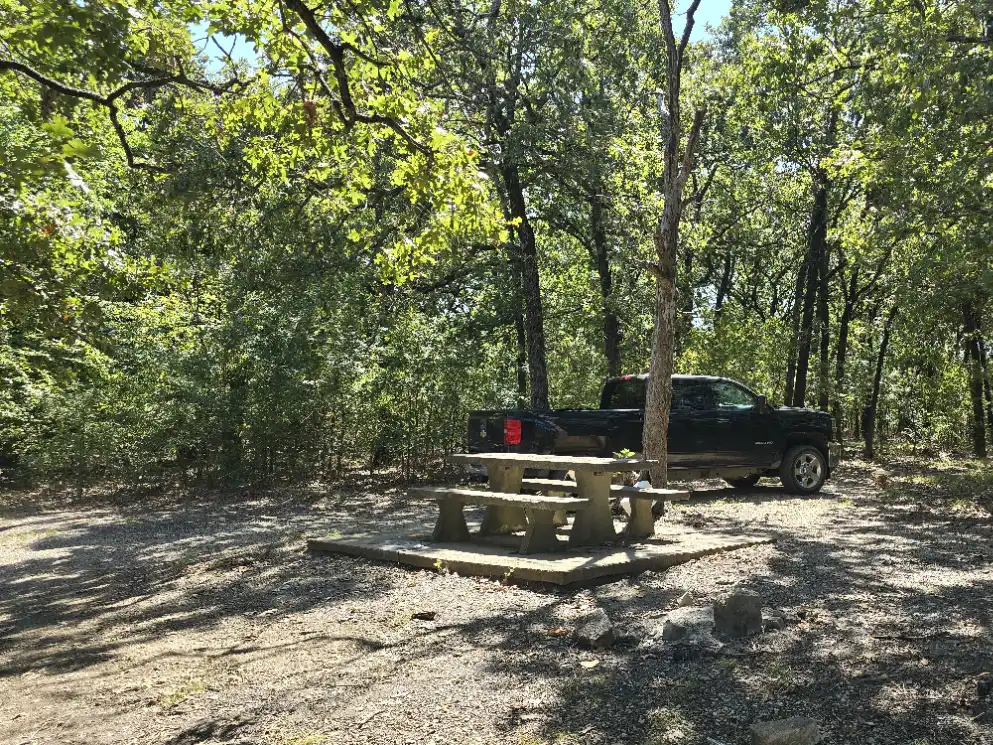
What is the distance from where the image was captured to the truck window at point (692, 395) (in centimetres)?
1398

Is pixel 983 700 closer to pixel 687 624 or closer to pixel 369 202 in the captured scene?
pixel 687 624

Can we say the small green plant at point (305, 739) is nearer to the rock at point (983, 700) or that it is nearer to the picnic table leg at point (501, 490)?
the rock at point (983, 700)

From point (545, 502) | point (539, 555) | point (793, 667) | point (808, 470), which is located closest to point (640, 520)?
point (539, 555)

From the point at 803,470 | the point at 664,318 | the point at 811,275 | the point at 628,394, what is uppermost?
the point at 811,275

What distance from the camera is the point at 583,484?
8016 mm

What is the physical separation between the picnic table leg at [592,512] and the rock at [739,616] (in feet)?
9.02

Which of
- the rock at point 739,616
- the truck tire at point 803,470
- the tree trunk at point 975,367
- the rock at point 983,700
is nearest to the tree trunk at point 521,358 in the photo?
the truck tire at point 803,470

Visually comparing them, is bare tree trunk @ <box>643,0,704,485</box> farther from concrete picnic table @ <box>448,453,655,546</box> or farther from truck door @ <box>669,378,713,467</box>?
truck door @ <box>669,378,713,467</box>

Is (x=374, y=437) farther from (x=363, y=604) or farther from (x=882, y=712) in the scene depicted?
(x=882, y=712)

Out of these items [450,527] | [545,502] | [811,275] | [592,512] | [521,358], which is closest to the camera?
[545,502]

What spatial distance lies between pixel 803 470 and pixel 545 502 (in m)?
8.52

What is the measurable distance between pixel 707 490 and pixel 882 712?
11348 millimetres

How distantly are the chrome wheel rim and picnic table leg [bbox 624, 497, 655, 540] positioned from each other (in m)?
6.74

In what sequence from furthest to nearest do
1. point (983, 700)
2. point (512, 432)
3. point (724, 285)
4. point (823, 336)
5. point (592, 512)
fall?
1. point (724, 285)
2. point (823, 336)
3. point (512, 432)
4. point (592, 512)
5. point (983, 700)
